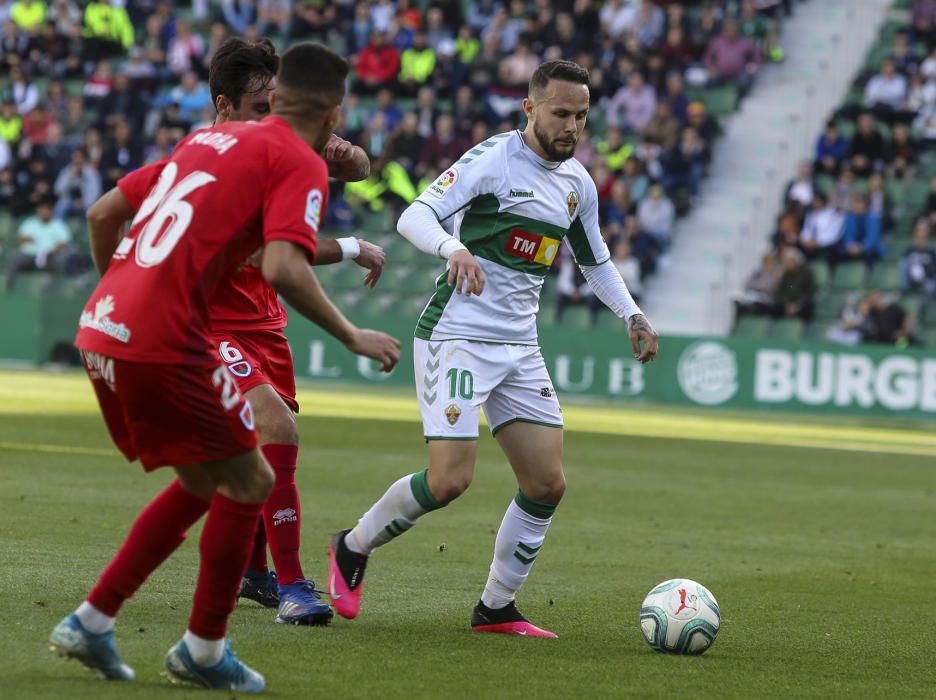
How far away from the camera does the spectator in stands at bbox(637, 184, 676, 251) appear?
2544 cm

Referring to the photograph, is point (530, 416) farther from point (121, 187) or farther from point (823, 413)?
point (823, 413)

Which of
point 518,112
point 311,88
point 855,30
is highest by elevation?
point 855,30

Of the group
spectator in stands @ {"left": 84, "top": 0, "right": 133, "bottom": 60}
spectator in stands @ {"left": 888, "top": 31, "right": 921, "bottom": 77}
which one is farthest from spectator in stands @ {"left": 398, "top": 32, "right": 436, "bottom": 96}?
spectator in stands @ {"left": 888, "top": 31, "right": 921, "bottom": 77}

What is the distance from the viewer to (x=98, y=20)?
101ft

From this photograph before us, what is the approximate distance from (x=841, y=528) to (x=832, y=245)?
1313 centimetres

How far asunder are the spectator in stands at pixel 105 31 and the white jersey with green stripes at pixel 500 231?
82.2ft

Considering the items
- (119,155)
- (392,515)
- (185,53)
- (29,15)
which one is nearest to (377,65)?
(185,53)

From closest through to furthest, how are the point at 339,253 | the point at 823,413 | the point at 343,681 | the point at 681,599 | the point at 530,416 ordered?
the point at 343,681, the point at 339,253, the point at 681,599, the point at 530,416, the point at 823,413

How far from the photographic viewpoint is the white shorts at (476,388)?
271 inches

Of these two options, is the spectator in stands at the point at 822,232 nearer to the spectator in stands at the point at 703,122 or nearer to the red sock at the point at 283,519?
the spectator in stands at the point at 703,122

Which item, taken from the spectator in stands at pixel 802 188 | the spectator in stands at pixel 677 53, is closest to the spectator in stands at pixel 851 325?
the spectator in stands at pixel 802 188

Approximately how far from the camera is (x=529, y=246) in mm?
7102

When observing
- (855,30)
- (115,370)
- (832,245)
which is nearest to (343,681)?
(115,370)

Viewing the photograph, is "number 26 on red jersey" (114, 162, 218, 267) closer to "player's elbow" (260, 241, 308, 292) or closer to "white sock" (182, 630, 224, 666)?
"player's elbow" (260, 241, 308, 292)
